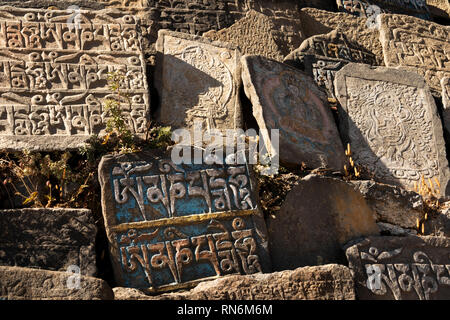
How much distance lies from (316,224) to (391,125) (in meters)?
1.99

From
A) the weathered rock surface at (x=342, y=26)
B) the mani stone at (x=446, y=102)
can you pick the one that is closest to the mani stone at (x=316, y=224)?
the mani stone at (x=446, y=102)

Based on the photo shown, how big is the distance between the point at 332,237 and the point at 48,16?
309cm

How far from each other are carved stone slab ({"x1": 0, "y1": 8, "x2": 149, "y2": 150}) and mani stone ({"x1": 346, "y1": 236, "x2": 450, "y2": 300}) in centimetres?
204

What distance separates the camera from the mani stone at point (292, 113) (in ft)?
21.4

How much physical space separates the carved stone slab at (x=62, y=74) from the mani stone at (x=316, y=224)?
Answer: 1421 mm

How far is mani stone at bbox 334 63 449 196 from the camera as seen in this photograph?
23.0 ft

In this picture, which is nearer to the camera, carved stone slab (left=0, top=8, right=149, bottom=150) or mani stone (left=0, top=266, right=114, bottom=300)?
mani stone (left=0, top=266, right=114, bottom=300)

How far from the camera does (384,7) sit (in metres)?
9.78

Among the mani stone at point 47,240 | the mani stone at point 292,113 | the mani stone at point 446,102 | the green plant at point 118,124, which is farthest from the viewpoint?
the mani stone at point 446,102

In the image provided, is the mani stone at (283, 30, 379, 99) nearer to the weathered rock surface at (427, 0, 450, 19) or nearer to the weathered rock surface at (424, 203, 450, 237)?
the weathered rock surface at (424, 203, 450, 237)
